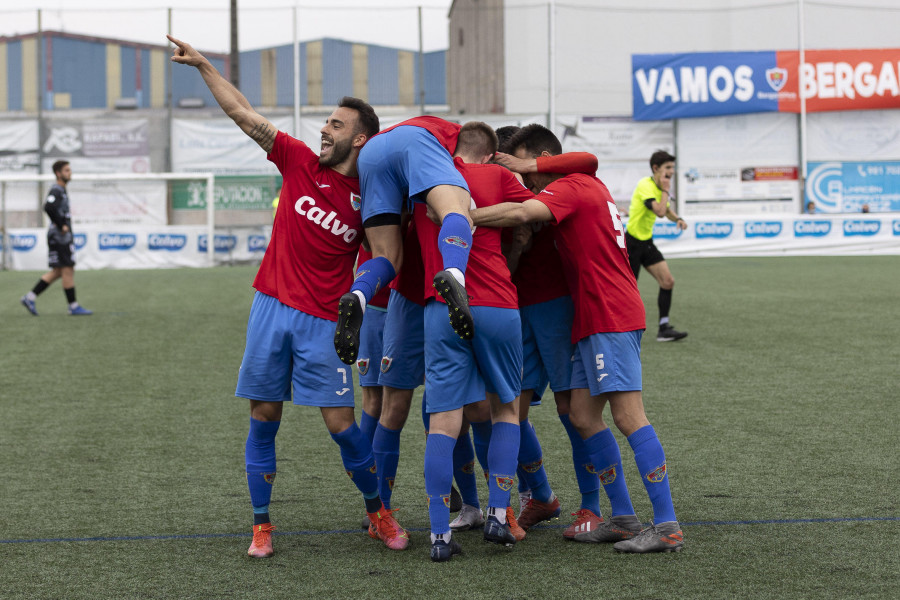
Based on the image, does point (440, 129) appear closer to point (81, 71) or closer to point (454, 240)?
point (454, 240)

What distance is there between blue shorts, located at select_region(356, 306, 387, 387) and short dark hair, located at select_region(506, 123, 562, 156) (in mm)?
1007

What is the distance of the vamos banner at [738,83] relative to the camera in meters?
31.2

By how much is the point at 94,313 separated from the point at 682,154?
21.6 metres

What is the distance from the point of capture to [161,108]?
31.5 meters

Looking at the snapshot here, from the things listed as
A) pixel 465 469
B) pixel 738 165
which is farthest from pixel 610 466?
pixel 738 165

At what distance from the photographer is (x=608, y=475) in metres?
4.29

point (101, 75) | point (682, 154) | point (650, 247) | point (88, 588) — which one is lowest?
point (88, 588)

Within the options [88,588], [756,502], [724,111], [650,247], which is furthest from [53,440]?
[724,111]

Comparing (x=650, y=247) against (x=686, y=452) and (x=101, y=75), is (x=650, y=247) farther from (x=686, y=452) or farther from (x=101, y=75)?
(x=101, y=75)

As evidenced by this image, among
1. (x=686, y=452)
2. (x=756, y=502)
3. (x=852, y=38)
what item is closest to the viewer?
(x=756, y=502)

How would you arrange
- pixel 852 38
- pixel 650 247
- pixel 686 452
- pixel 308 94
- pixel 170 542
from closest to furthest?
pixel 170 542, pixel 686 452, pixel 650 247, pixel 308 94, pixel 852 38

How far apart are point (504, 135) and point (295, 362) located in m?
1.54

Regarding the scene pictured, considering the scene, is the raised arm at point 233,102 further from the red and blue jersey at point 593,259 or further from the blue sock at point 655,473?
the blue sock at point 655,473

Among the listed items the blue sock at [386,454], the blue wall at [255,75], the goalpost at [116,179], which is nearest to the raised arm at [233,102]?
the blue sock at [386,454]
